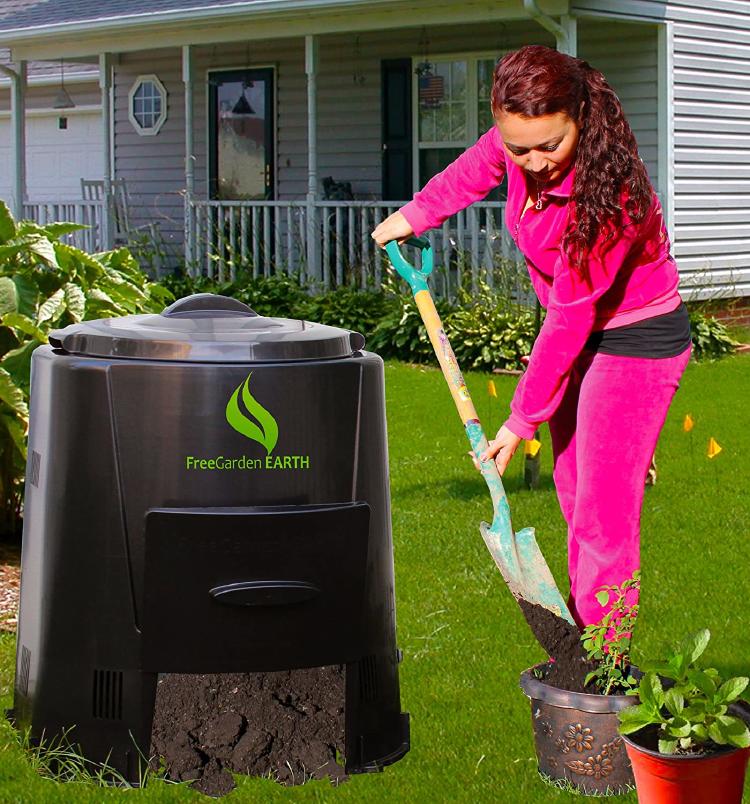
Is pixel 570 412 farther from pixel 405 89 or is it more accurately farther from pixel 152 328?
pixel 405 89

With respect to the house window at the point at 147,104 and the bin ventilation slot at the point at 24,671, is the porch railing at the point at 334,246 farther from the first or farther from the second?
the bin ventilation slot at the point at 24,671

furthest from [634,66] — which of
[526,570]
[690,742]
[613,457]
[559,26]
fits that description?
[690,742]

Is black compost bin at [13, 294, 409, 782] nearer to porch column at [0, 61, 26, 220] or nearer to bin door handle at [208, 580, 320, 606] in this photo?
bin door handle at [208, 580, 320, 606]

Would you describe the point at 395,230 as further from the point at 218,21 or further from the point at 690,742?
the point at 218,21

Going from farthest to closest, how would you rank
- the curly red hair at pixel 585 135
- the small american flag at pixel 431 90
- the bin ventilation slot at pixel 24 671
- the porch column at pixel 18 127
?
the porch column at pixel 18 127, the small american flag at pixel 431 90, the bin ventilation slot at pixel 24 671, the curly red hair at pixel 585 135

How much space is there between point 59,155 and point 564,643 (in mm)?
19667

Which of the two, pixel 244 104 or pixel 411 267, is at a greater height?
pixel 244 104

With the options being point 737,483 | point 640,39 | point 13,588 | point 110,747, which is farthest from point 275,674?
point 640,39

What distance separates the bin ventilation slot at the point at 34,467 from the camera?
3424mm

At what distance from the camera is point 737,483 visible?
22.9ft

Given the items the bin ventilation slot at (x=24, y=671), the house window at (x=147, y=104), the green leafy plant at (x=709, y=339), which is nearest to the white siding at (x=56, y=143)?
the house window at (x=147, y=104)

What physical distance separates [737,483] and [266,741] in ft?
13.6

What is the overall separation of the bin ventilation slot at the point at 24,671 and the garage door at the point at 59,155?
713 inches

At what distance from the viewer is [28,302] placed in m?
5.17
